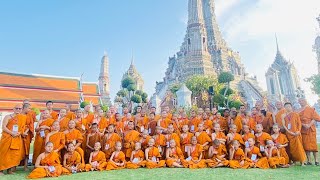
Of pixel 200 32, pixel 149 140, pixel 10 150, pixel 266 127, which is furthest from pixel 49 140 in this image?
pixel 200 32

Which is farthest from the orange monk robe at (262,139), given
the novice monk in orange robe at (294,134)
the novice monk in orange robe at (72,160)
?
the novice monk in orange robe at (72,160)

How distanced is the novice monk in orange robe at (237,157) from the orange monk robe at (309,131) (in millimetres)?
1635

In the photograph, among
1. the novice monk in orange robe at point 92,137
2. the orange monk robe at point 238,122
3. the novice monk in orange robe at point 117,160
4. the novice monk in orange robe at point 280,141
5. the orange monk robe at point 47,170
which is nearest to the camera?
the orange monk robe at point 47,170

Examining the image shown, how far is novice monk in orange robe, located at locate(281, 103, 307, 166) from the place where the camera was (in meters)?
5.84

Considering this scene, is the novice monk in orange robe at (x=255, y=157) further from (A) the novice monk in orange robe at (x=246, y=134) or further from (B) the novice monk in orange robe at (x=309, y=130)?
(B) the novice monk in orange robe at (x=309, y=130)

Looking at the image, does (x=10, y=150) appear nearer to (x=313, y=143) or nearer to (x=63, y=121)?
(x=63, y=121)

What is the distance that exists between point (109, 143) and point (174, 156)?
62.2 inches

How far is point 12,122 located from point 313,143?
6839mm

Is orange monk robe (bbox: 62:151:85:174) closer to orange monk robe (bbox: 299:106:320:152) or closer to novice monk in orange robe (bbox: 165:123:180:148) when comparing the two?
novice monk in orange robe (bbox: 165:123:180:148)

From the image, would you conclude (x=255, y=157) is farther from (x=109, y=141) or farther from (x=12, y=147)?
(x=12, y=147)

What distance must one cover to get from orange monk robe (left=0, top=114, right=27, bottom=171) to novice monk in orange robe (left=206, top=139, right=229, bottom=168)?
4043 mm

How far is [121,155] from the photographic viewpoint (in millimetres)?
5773

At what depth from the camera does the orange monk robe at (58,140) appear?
18.0ft

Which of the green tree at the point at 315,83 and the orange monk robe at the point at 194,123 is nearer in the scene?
the orange monk robe at the point at 194,123
